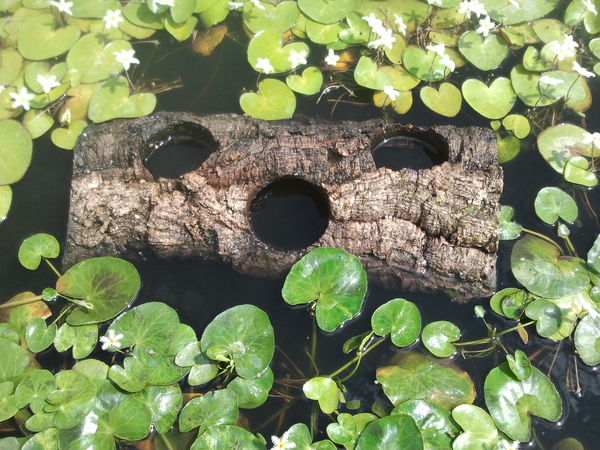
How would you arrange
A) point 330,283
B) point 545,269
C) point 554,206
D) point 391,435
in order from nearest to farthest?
point 391,435 → point 330,283 → point 545,269 → point 554,206

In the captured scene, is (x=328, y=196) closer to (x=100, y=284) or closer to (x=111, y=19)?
(x=100, y=284)

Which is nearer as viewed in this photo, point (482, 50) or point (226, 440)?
point (226, 440)

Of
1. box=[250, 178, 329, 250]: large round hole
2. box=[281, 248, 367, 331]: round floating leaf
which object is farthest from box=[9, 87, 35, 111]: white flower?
box=[281, 248, 367, 331]: round floating leaf

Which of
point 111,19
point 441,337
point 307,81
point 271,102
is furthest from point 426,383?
point 111,19

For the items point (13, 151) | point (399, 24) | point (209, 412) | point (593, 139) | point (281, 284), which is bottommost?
point (209, 412)

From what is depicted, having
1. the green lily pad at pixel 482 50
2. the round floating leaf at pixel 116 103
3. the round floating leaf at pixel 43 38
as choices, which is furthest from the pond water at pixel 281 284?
the round floating leaf at pixel 43 38

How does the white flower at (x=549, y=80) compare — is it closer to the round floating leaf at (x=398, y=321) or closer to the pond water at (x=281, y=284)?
the pond water at (x=281, y=284)

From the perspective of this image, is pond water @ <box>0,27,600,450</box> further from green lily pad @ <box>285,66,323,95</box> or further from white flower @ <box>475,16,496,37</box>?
white flower @ <box>475,16,496,37</box>

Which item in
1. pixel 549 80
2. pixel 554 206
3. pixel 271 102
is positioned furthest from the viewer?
pixel 271 102
